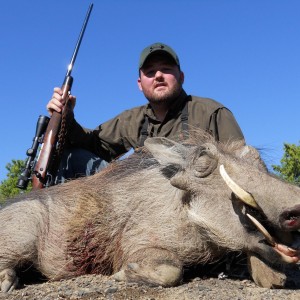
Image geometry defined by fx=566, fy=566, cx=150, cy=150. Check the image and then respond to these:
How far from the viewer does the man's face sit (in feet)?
18.8

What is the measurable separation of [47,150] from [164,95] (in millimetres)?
1298

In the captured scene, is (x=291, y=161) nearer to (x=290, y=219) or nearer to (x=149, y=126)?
(x=149, y=126)

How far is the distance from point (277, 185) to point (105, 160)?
10.1ft

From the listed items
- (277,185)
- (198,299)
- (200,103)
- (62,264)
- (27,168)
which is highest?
(200,103)

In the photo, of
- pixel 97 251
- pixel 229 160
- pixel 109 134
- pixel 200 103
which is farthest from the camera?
pixel 109 134

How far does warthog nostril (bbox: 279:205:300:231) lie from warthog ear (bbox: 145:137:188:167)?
94cm

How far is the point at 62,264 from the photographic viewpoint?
13.5 ft

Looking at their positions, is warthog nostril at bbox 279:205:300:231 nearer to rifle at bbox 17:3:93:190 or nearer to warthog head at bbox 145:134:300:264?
warthog head at bbox 145:134:300:264

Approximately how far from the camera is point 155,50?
5.80m

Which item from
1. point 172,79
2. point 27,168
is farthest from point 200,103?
point 27,168

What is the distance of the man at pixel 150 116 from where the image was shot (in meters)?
5.55

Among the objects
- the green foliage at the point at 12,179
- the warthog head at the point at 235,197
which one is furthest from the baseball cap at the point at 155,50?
the green foliage at the point at 12,179

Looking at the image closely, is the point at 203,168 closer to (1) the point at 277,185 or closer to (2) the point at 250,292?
(1) the point at 277,185

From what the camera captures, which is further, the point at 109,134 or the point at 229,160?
the point at 109,134
